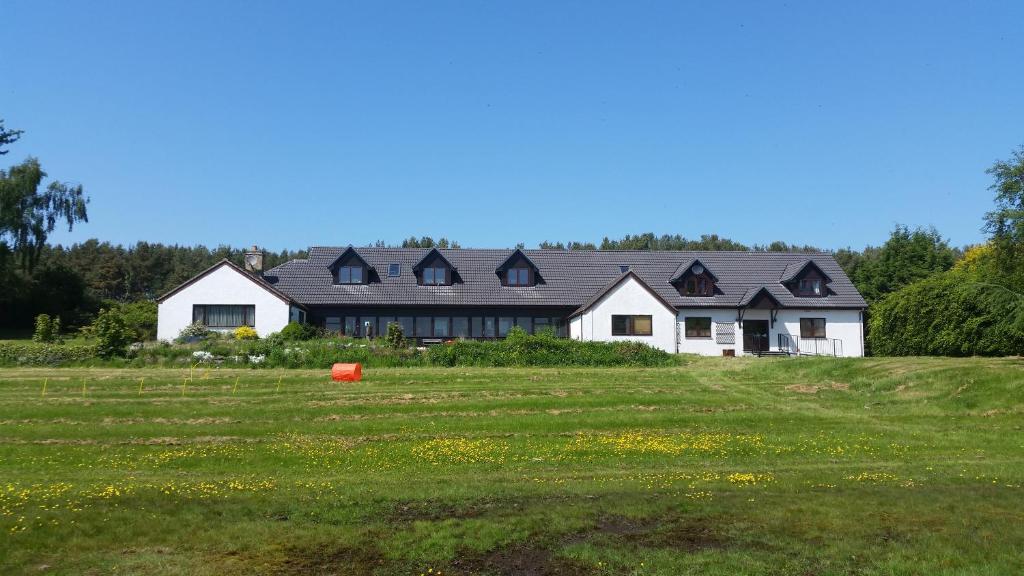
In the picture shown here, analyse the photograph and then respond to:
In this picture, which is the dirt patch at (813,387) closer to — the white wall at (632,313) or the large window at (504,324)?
the white wall at (632,313)

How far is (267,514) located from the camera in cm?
1125

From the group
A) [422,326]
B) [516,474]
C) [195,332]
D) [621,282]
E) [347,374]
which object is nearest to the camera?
[516,474]

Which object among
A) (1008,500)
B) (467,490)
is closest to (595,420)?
(467,490)

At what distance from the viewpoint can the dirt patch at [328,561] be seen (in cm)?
874

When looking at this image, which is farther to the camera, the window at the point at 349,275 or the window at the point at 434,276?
the window at the point at 434,276

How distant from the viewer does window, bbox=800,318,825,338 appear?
49469 mm

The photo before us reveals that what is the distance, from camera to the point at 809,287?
5100 cm

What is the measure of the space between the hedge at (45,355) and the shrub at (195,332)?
9.09 m

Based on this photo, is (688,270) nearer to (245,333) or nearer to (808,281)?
(808,281)

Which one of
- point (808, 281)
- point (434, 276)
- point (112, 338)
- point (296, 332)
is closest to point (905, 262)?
point (808, 281)

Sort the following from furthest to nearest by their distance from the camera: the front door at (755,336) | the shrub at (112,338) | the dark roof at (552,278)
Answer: the dark roof at (552,278) → the front door at (755,336) → the shrub at (112,338)

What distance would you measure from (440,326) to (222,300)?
44.7 feet

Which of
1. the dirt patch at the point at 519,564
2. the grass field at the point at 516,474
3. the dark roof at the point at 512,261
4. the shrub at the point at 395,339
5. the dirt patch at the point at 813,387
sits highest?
the dark roof at the point at 512,261

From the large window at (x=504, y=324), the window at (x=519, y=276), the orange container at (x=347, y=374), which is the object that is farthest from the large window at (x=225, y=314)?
the orange container at (x=347, y=374)
